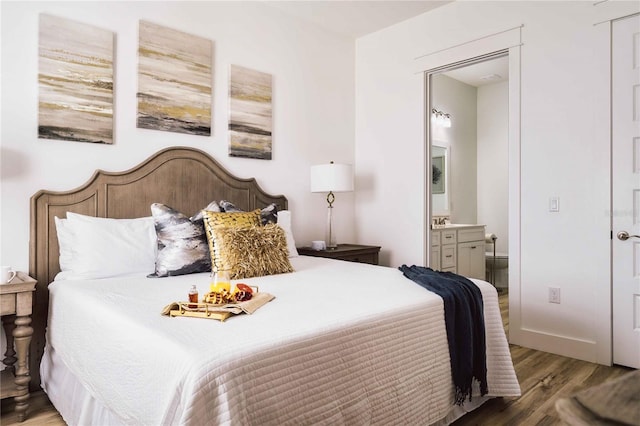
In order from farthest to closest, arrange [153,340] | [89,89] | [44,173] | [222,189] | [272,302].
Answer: [222,189], [89,89], [44,173], [272,302], [153,340]

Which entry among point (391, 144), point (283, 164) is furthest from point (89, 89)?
point (391, 144)

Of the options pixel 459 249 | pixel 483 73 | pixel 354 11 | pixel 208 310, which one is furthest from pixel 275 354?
pixel 483 73

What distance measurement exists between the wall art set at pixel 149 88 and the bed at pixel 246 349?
1.37ft

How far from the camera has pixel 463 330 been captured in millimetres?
1967

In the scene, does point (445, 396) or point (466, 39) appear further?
point (466, 39)

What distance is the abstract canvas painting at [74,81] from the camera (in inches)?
99.0

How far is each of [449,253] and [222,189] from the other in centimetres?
266

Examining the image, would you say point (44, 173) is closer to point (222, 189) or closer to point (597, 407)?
point (222, 189)

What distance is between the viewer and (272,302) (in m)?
1.81

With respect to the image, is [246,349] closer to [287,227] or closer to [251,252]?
[251,252]

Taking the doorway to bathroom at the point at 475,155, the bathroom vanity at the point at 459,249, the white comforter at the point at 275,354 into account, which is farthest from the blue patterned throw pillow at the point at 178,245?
the doorway to bathroom at the point at 475,155

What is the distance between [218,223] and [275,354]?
1447 mm

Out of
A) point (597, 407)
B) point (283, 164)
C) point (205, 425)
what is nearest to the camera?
point (597, 407)

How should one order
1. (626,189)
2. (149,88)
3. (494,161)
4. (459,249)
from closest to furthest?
(626,189) < (149,88) < (459,249) < (494,161)
